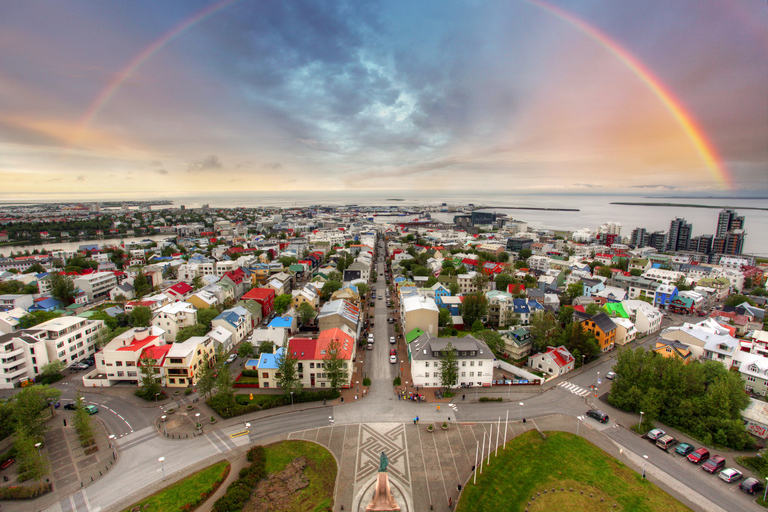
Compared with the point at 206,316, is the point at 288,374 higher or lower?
higher

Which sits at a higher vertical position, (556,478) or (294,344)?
(294,344)

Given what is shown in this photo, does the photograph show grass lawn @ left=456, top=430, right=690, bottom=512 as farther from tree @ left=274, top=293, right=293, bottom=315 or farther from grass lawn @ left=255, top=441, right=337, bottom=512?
tree @ left=274, top=293, right=293, bottom=315

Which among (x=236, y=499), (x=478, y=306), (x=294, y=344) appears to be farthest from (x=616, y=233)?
(x=236, y=499)

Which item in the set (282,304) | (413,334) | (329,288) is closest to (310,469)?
(413,334)

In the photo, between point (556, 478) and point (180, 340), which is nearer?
point (556, 478)

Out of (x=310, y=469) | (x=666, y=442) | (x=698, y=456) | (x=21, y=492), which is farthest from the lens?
(x=666, y=442)

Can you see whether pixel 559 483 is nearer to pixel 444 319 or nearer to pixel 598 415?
pixel 598 415

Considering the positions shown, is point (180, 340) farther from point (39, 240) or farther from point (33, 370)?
point (39, 240)
